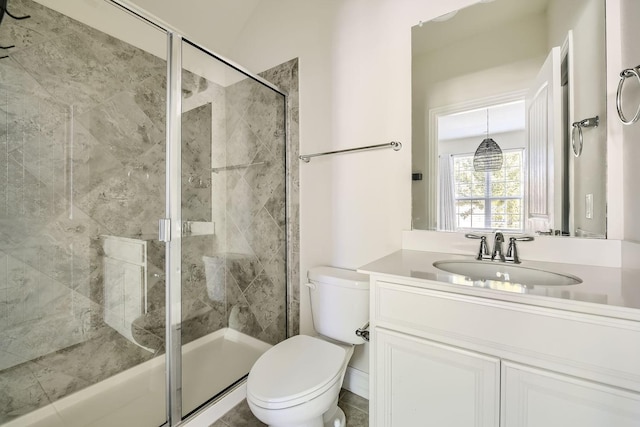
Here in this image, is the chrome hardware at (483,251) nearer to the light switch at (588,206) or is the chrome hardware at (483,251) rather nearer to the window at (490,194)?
the window at (490,194)

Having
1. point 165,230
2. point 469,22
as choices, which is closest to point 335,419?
point 165,230

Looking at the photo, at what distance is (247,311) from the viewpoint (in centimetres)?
188

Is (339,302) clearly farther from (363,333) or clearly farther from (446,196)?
(446,196)

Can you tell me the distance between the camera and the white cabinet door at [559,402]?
580mm

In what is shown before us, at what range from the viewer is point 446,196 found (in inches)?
51.0

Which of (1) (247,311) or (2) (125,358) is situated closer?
(2) (125,358)

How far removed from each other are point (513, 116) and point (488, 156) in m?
0.19

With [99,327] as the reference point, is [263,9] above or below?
above

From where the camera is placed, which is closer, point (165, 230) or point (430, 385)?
point (430, 385)

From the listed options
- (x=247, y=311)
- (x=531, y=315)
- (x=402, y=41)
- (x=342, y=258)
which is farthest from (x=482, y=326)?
(x=247, y=311)

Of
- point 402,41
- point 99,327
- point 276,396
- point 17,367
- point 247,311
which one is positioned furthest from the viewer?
point 247,311

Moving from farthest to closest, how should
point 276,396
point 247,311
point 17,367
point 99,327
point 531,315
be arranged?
1. point 247,311
2. point 99,327
3. point 17,367
4. point 276,396
5. point 531,315

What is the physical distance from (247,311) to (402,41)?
6.35 ft

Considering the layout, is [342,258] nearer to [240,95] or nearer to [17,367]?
[240,95]
